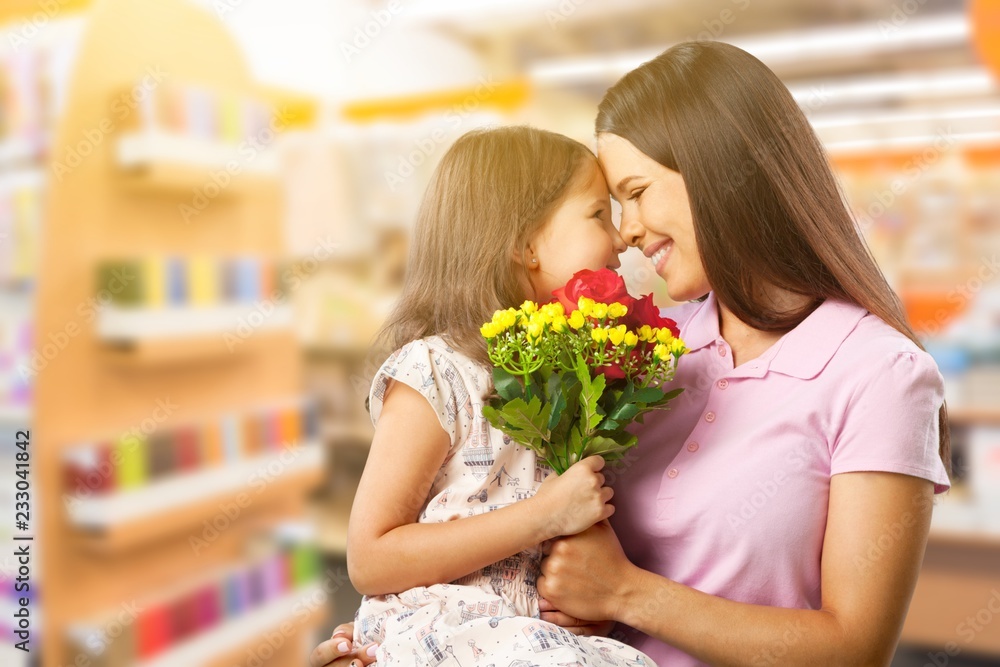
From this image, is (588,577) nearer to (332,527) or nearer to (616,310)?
(616,310)

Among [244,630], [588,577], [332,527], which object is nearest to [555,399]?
[588,577]

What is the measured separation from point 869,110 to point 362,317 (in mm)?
2554

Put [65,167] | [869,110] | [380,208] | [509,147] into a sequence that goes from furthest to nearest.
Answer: [380,208] < [869,110] < [65,167] < [509,147]

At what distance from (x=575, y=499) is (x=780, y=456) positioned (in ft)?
1.05

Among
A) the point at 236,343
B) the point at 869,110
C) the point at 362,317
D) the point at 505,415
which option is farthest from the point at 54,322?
the point at 869,110

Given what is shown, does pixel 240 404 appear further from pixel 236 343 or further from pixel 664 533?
pixel 664 533

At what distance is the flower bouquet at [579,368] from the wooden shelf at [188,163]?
2218 mm

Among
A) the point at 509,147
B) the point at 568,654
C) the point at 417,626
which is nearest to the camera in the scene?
the point at 568,654

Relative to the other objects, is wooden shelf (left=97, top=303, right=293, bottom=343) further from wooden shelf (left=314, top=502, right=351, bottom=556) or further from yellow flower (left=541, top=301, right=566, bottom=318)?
yellow flower (left=541, top=301, right=566, bottom=318)

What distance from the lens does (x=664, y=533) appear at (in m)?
1.38

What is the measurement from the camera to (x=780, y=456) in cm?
131

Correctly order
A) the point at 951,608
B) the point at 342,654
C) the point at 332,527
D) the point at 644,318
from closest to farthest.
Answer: the point at 644,318 < the point at 342,654 < the point at 951,608 < the point at 332,527

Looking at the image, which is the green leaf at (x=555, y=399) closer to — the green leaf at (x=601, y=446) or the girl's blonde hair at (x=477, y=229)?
the green leaf at (x=601, y=446)

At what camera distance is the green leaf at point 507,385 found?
124 cm
